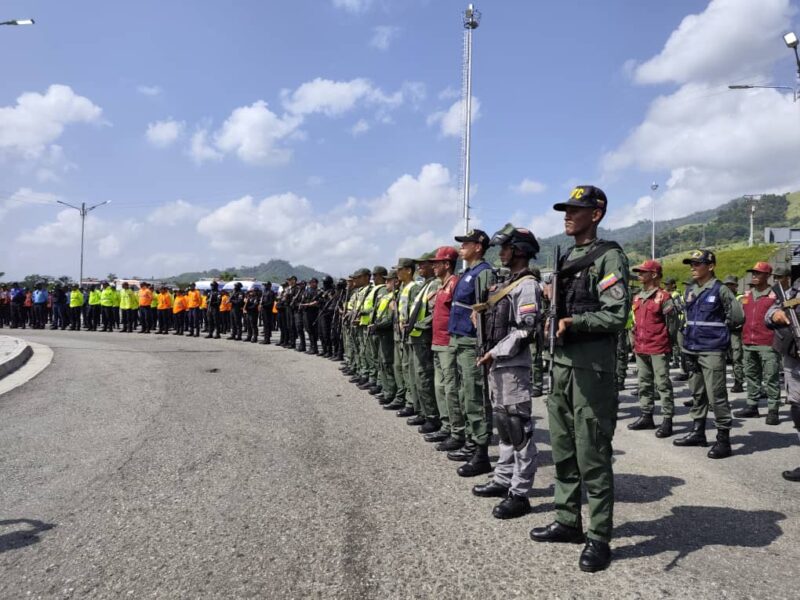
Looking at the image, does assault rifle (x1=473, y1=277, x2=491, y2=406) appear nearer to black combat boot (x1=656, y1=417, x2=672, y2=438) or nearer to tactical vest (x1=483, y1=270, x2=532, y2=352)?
tactical vest (x1=483, y1=270, x2=532, y2=352)

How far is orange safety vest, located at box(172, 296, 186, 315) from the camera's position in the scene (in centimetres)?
1941

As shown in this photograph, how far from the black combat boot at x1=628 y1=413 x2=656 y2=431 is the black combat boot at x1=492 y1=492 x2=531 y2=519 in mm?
3701

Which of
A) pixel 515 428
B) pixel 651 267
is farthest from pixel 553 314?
pixel 651 267

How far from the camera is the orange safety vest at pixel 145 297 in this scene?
20031 millimetres

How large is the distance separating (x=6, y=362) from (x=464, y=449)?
9.00m

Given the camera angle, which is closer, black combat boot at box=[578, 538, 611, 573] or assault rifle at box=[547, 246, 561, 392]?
black combat boot at box=[578, 538, 611, 573]

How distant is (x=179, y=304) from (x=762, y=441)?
716 inches

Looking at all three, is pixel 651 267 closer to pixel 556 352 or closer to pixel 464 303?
pixel 464 303

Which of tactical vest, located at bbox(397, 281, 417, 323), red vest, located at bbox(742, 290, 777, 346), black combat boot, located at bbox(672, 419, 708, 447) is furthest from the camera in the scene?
red vest, located at bbox(742, 290, 777, 346)

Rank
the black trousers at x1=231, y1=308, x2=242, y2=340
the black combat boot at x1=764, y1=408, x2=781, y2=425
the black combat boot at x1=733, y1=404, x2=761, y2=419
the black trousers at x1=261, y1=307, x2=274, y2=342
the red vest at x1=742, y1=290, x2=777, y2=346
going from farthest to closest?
the black trousers at x1=231, y1=308, x2=242, y2=340 → the black trousers at x1=261, y1=307, x2=274, y2=342 → the red vest at x1=742, y1=290, x2=777, y2=346 → the black combat boot at x1=733, y1=404, x2=761, y2=419 → the black combat boot at x1=764, y1=408, x2=781, y2=425

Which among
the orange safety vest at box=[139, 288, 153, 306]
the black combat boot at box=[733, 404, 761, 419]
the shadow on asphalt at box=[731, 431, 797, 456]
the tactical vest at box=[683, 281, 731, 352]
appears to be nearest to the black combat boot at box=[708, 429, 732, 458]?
the shadow on asphalt at box=[731, 431, 797, 456]

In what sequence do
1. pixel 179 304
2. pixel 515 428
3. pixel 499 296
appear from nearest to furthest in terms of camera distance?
→ pixel 515 428, pixel 499 296, pixel 179 304

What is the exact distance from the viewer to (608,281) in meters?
3.23

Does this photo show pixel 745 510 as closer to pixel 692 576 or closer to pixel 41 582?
pixel 692 576
